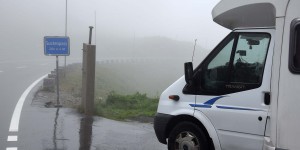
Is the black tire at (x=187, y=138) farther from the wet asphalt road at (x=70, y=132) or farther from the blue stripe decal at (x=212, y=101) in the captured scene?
the wet asphalt road at (x=70, y=132)

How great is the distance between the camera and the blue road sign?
552 inches

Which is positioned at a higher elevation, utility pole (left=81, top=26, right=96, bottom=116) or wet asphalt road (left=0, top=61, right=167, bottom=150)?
utility pole (left=81, top=26, right=96, bottom=116)

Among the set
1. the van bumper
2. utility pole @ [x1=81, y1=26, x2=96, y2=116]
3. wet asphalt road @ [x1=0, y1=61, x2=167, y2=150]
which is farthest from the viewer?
utility pole @ [x1=81, y1=26, x2=96, y2=116]

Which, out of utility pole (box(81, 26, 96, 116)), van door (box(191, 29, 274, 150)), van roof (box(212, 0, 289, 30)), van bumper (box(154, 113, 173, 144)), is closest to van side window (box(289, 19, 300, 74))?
van roof (box(212, 0, 289, 30))

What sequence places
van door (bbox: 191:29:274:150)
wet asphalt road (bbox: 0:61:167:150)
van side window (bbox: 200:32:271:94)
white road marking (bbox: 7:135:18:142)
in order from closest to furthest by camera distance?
1. van door (bbox: 191:29:274:150)
2. van side window (bbox: 200:32:271:94)
3. wet asphalt road (bbox: 0:61:167:150)
4. white road marking (bbox: 7:135:18:142)

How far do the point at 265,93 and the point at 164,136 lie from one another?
6.59ft

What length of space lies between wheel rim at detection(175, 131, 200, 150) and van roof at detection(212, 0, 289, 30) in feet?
5.97

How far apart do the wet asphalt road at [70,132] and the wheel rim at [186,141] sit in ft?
5.52

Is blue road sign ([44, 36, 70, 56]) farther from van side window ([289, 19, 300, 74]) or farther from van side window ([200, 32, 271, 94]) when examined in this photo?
van side window ([289, 19, 300, 74])

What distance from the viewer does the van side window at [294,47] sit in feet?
16.2

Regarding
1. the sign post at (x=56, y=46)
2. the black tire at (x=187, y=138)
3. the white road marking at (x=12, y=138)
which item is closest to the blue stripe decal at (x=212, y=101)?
the black tire at (x=187, y=138)

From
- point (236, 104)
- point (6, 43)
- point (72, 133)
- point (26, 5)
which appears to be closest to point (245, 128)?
point (236, 104)

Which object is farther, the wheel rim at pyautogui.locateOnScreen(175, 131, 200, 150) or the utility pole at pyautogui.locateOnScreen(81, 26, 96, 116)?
the utility pole at pyautogui.locateOnScreen(81, 26, 96, 116)

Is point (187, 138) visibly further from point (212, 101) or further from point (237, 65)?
point (237, 65)
